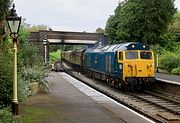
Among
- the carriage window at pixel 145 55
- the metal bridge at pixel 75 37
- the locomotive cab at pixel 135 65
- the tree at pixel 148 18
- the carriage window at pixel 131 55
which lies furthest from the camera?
the metal bridge at pixel 75 37

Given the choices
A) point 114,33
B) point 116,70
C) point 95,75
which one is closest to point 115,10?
point 114,33

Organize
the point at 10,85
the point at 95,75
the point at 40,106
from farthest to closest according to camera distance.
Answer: the point at 95,75, the point at 40,106, the point at 10,85

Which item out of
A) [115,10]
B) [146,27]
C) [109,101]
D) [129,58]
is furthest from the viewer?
[115,10]

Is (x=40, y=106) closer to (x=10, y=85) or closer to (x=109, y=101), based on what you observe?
(x=10, y=85)

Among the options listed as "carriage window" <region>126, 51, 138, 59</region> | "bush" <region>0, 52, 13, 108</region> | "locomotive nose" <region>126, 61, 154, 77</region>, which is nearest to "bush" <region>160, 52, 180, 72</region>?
"locomotive nose" <region>126, 61, 154, 77</region>

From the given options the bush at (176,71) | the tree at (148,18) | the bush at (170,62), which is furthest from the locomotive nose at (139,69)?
the bush at (170,62)

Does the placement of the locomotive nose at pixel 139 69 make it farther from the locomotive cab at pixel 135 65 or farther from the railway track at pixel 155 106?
the railway track at pixel 155 106

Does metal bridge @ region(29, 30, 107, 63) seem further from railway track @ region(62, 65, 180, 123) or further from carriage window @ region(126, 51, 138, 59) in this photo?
railway track @ region(62, 65, 180, 123)

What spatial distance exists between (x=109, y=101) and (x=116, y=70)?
292 inches

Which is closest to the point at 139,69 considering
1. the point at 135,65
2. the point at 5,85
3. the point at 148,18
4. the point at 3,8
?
the point at 135,65

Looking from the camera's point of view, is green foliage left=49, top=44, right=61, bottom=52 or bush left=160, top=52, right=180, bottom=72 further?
green foliage left=49, top=44, right=61, bottom=52

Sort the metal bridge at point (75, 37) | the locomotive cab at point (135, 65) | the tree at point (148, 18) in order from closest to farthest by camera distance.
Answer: the locomotive cab at point (135, 65) < the tree at point (148, 18) < the metal bridge at point (75, 37)

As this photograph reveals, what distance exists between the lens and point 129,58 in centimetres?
2555

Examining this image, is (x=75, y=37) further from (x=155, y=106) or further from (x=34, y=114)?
(x=34, y=114)
